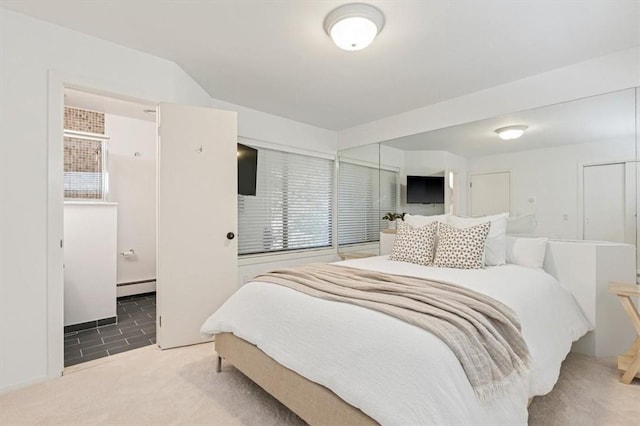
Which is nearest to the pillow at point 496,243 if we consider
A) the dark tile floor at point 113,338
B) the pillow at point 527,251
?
the pillow at point 527,251

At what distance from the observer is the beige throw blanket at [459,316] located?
1.27 meters

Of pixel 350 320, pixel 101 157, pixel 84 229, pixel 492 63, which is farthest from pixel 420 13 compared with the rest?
pixel 101 157

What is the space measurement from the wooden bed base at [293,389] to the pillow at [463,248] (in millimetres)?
1585

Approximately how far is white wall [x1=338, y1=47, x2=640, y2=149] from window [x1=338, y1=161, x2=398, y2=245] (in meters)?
0.61

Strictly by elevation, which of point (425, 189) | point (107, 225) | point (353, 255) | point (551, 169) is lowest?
point (353, 255)

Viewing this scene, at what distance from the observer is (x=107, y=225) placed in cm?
327

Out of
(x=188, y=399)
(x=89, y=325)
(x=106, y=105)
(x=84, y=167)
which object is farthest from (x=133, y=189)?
(x=188, y=399)

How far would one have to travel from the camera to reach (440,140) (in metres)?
3.53

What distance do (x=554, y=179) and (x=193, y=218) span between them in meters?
3.32

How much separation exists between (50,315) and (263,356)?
5.32 ft

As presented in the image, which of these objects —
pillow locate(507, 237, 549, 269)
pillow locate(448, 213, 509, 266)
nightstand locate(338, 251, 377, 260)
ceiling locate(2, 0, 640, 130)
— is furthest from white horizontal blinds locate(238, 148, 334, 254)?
pillow locate(507, 237, 549, 269)

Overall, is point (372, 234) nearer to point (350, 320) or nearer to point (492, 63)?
point (492, 63)

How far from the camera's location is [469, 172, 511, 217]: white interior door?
308cm

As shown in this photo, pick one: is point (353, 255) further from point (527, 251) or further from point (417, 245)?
point (527, 251)
